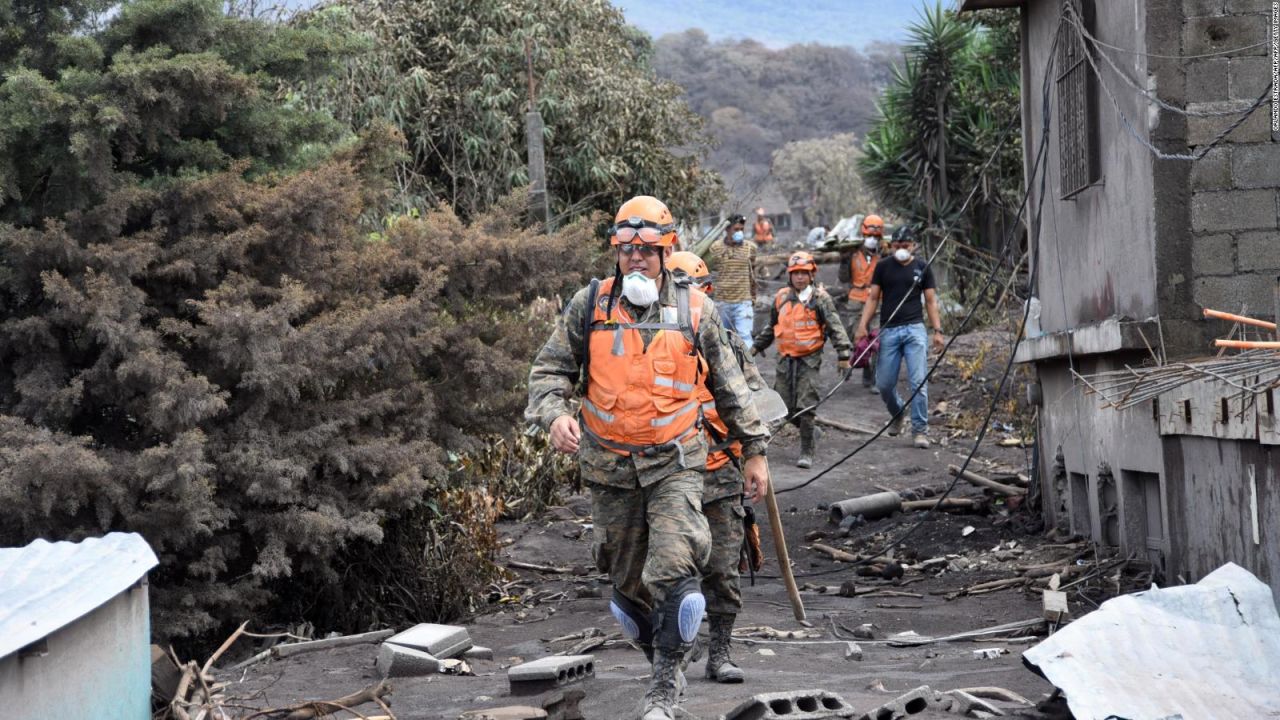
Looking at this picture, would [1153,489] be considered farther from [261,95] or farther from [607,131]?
[607,131]

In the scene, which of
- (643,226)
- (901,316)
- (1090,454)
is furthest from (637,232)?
(901,316)

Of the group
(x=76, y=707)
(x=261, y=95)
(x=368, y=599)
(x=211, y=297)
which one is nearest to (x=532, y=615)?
(x=368, y=599)

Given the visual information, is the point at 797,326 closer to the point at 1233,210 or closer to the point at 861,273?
the point at 861,273

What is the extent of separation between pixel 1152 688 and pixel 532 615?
5.21m

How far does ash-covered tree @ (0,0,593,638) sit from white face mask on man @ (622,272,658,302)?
3.29 m

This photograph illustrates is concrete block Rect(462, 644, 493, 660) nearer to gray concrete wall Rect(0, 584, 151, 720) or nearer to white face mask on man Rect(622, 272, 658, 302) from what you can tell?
gray concrete wall Rect(0, 584, 151, 720)

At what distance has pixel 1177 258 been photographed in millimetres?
8266

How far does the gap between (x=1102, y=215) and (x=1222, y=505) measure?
2.94m

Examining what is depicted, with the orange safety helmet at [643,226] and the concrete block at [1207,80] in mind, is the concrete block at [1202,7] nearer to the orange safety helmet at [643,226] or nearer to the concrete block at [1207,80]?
the concrete block at [1207,80]

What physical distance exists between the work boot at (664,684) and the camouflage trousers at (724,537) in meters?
0.91

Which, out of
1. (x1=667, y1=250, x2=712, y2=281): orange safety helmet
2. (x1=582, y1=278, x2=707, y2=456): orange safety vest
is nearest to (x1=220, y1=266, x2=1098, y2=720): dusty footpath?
(x1=582, y1=278, x2=707, y2=456): orange safety vest

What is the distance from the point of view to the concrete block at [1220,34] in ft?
26.8

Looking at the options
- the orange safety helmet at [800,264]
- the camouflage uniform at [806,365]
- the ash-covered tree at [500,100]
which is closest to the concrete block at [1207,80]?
the camouflage uniform at [806,365]

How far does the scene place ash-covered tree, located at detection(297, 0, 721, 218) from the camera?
21438mm
